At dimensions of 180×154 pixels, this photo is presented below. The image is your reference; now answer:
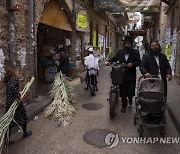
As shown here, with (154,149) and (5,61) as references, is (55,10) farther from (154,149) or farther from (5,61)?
(154,149)

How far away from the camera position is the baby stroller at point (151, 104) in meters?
4.42

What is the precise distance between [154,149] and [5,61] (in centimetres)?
372

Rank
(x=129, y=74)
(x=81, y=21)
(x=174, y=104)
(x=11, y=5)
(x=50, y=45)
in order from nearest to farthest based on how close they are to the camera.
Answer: (x=11, y=5) → (x=129, y=74) → (x=174, y=104) → (x=50, y=45) → (x=81, y=21)

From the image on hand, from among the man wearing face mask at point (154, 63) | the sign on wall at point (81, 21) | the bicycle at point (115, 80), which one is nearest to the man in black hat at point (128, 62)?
the bicycle at point (115, 80)

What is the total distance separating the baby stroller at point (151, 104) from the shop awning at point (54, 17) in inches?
188

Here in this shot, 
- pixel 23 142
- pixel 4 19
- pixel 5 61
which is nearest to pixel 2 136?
pixel 23 142

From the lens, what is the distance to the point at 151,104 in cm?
439

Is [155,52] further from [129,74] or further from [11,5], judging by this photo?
[11,5]

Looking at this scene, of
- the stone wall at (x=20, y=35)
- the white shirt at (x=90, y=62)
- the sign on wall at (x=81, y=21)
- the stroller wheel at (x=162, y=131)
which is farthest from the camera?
the sign on wall at (x=81, y=21)

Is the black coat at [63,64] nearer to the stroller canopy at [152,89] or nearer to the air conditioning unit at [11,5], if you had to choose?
the air conditioning unit at [11,5]

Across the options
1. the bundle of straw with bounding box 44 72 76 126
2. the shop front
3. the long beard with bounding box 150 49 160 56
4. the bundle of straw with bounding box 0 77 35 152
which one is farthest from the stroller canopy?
the shop front

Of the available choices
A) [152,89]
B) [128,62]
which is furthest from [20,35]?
[152,89]

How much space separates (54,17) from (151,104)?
6.22 m

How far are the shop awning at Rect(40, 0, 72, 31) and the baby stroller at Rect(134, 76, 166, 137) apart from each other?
478cm
